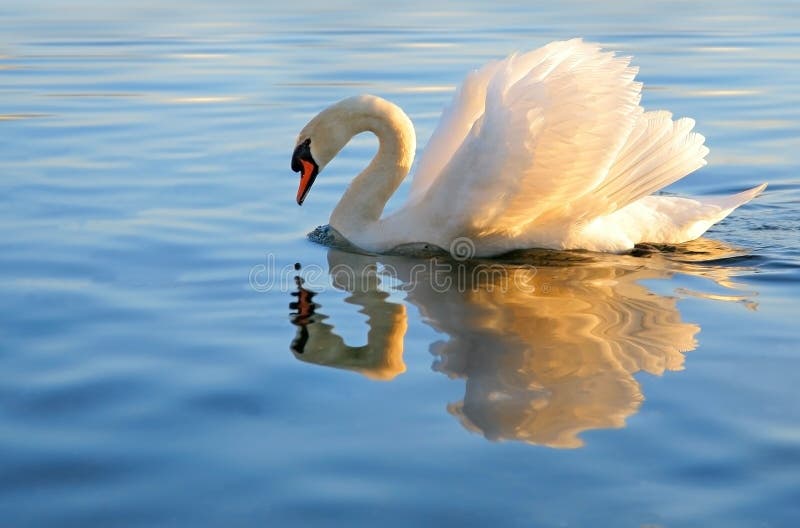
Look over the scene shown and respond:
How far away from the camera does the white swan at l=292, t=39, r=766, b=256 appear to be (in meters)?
7.40

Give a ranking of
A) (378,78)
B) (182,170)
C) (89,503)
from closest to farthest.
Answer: (89,503)
(182,170)
(378,78)

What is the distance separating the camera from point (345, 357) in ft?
19.5

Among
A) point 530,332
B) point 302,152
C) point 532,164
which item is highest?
point 302,152

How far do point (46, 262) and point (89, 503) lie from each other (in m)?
3.48

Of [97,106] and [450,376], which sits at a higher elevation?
[97,106]

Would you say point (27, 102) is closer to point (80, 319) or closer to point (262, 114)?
point (262, 114)

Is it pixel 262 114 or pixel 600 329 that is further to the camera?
pixel 262 114

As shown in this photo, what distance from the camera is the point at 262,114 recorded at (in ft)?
43.3

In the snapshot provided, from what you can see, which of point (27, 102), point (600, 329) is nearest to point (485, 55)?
point (27, 102)

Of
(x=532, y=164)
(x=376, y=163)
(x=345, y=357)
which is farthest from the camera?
(x=376, y=163)

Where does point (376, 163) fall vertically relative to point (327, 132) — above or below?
below

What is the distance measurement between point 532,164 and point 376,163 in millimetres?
1462

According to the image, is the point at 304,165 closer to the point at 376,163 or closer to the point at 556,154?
the point at 376,163

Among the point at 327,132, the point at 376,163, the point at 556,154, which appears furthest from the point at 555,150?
the point at 327,132
